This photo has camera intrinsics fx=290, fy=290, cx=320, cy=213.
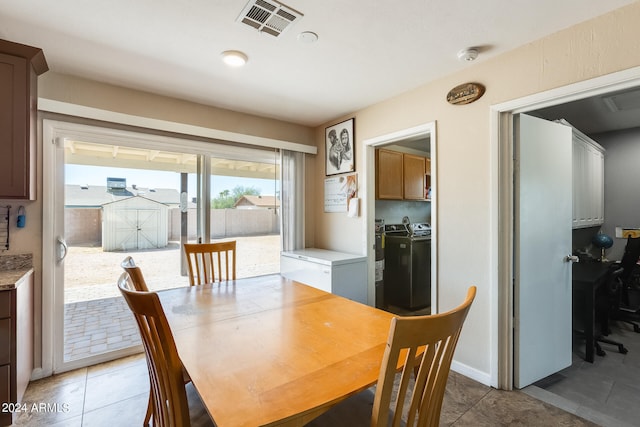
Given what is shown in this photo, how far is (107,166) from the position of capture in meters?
2.57

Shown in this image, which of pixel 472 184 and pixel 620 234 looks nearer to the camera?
pixel 472 184

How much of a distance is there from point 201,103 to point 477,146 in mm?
2563

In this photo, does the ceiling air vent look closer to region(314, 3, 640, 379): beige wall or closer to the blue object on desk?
region(314, 3, 640, 379): beige wall

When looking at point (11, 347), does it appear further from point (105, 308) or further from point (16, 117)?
point (16, 117)

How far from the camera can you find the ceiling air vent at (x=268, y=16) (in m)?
1.56

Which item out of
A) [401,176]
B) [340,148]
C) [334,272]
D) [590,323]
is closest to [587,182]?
[590,323]

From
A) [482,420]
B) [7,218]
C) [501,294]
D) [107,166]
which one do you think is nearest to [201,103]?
[107,166]

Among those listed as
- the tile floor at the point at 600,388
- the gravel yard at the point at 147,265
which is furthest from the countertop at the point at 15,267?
the tile floor at the point at 600,388

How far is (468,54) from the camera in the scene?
6.51 ft

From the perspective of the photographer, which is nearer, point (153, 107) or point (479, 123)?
point (479, 123)

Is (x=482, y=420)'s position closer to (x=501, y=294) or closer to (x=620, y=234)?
(x=501, y=294)

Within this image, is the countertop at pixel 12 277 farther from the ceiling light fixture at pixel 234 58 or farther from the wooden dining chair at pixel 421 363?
the wooden dining chair at pixel 421 363

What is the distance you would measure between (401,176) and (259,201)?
1.89 meters

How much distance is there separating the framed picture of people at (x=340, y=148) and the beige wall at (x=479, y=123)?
619 millimetres
